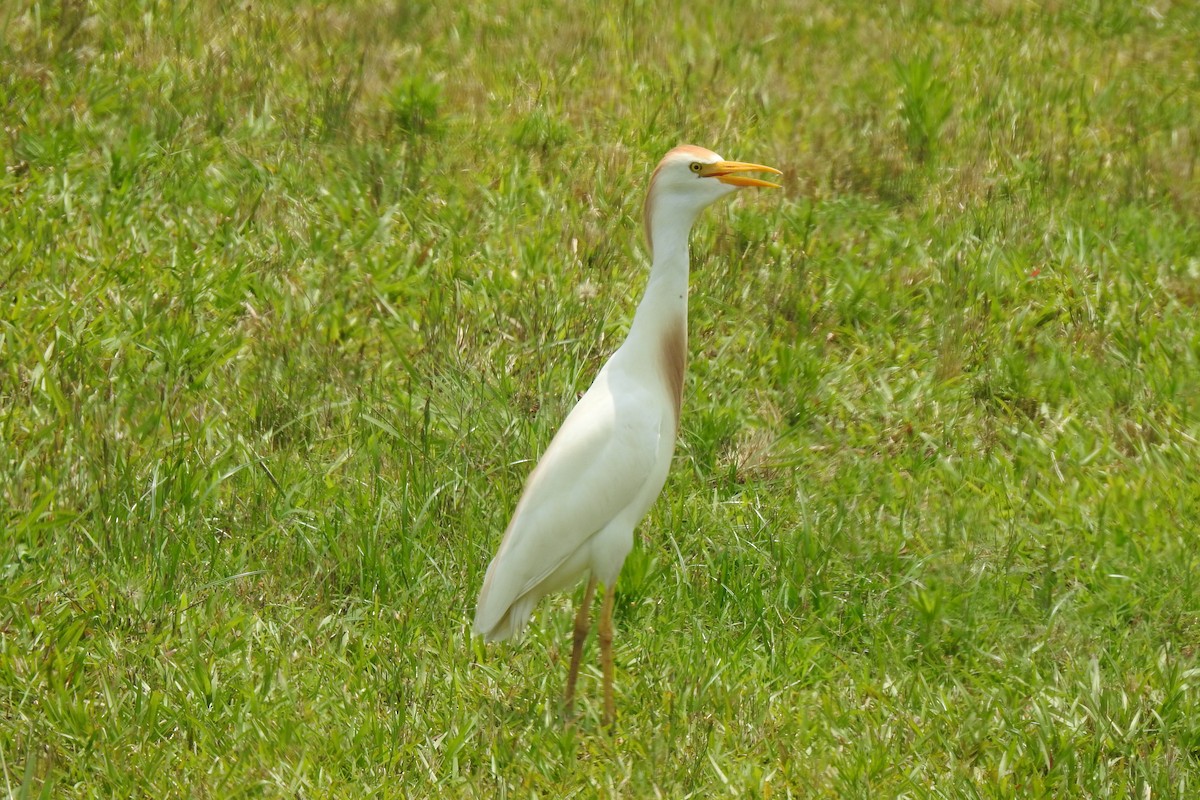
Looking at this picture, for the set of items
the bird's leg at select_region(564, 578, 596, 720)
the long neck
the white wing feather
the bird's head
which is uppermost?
the bird's head

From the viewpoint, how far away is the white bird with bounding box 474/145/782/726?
364cm

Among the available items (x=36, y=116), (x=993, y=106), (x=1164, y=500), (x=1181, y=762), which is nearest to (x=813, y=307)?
(x=1164, y=500)

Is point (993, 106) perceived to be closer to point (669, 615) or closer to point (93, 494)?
point (669, 615)

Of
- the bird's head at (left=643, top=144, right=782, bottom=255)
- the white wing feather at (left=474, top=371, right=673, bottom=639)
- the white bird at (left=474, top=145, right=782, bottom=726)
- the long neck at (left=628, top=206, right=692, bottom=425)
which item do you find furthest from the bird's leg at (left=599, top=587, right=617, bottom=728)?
the bird's head at (left=643, top=144, right=782, bottom=255)

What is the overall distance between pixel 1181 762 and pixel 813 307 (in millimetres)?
2389

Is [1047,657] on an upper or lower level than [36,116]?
lower

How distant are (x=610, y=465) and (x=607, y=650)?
19.2 inches

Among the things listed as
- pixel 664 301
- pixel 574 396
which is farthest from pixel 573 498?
pixel 574 396

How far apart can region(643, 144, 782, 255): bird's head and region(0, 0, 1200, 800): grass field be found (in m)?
1.01

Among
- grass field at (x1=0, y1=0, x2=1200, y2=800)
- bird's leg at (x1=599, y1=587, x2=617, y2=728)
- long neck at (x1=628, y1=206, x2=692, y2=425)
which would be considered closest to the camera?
grass field at (x1=0, y1=0, x2=1200, y2=800)

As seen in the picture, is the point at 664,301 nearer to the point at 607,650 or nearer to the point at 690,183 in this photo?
the point at 690,183

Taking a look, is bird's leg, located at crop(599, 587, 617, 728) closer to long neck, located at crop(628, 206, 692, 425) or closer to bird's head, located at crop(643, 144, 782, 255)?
long neck, located at crop(628, 206, 692, 425)

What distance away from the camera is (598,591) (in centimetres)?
422

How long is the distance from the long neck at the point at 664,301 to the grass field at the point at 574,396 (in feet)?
2.09
